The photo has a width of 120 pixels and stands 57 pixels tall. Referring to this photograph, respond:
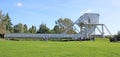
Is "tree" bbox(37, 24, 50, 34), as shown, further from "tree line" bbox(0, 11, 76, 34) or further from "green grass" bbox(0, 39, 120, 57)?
"green grass" bbox(0, 39, 120, 57)

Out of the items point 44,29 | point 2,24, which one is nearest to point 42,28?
point 44,29

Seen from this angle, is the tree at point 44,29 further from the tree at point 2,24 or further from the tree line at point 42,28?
the tree at point 2,24

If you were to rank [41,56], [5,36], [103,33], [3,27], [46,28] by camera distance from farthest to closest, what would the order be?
[46,28], [103,33], [3,27], [5,36], [41,56]

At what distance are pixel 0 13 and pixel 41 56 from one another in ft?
252

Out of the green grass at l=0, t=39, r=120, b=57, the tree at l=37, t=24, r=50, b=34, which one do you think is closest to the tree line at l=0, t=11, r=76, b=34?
the tree at l=37, t=24, r=50, b=34

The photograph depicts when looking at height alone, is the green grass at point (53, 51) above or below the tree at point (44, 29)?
below

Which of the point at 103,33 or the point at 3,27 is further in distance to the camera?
the point at 103,33

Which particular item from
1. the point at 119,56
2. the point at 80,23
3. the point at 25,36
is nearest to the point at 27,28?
the point at 80,23

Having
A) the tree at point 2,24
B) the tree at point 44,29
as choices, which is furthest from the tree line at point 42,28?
the tree at point 2,24

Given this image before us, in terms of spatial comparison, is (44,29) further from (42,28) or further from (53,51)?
(53,51)

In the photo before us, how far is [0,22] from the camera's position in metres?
90.1

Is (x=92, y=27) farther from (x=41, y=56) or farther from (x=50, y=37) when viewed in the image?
(x=41, y=56)

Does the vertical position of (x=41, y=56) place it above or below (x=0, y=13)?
below

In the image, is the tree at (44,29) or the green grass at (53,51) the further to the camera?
the tree at (44,29)
